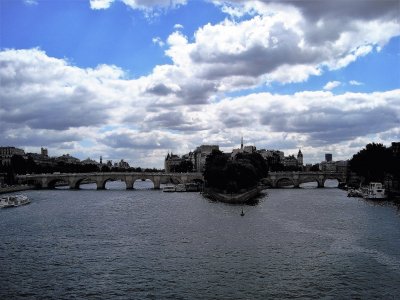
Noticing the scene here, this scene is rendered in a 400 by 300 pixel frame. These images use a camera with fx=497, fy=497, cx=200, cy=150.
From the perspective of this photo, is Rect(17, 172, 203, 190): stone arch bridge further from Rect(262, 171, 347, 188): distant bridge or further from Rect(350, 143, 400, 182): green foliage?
Rect(350, 143, 400, 182): green foliage

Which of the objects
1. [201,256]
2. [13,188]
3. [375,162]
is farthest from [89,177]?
[201,256]

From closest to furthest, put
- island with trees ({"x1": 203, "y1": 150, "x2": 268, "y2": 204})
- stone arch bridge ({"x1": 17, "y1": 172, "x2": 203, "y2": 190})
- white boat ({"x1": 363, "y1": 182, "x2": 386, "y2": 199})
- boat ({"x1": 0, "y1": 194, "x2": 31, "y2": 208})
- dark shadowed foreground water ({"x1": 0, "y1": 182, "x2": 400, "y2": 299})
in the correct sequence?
dark shadowed foreground water ({"x1": 0, "y1": 182, "x2": 400, "y2": 299}), boat ({"x1": 0, "y1": 194, "x2": 31, "y2": 208}), white boat ({"x1": 363, "y1": 182, "x2": 386, "y2": 199}), island with trees ({"x1": 203, "y1": 150, "x2": 268, "y2": 204}), stone arch bridge ({"x1": 17, "y1": 172, "x2": 203, "y2": 190})

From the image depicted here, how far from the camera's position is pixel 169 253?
35.3m

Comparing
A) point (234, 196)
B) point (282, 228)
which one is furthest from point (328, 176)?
point (282, 228)

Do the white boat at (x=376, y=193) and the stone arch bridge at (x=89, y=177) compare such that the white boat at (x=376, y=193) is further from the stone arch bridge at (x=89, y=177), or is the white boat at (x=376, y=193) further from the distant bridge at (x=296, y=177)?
the stone arch bridge at (x=89, y=177)

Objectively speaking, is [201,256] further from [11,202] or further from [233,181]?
[233,181]

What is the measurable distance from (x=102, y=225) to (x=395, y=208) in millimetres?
40024

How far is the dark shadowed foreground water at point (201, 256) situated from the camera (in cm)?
2630

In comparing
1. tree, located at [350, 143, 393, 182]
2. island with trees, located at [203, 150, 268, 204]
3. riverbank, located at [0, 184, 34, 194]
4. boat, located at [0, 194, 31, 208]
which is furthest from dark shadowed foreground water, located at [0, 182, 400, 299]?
riverbank, located at [0, 184, 34, 194]

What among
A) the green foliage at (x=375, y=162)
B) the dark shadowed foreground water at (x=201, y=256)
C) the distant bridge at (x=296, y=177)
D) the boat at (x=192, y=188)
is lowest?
the dark shadowed foreground water at (x=201, y=256)

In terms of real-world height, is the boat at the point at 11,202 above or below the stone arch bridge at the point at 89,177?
below

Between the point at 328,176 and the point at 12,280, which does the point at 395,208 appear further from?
the point at 328,176

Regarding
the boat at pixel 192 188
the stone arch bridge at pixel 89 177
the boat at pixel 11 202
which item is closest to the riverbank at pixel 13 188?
the stone arch bridge at pixel 89 177

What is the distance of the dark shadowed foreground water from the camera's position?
2630cm
